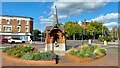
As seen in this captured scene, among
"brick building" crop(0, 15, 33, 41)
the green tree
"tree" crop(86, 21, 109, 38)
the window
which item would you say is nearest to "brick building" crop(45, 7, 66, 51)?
"brick building" crop(0, 15, 33, 41)

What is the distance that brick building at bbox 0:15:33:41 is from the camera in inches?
2753

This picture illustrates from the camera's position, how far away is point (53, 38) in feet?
95.5

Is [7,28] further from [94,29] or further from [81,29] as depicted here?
[94,29]

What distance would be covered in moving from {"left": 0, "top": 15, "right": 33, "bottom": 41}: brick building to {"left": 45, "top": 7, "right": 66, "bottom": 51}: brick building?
43436 millimetres

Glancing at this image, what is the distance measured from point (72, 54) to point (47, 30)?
→ 29.2 feet

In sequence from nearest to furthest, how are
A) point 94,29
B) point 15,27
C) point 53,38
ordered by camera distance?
point 53,38
point 15,27
point 94,29

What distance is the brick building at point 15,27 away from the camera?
69.9m

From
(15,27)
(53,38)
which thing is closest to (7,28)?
(15,27)

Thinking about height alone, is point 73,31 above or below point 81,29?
below

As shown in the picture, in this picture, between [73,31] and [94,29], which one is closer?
[73,31]

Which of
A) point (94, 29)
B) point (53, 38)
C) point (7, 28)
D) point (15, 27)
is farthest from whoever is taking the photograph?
point (94, 29)

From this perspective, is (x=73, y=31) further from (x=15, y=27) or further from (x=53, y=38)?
(x=53, y=38)

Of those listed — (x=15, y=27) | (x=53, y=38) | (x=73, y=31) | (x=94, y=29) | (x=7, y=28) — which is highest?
(x=15, y=27)

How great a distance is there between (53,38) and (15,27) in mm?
44017
